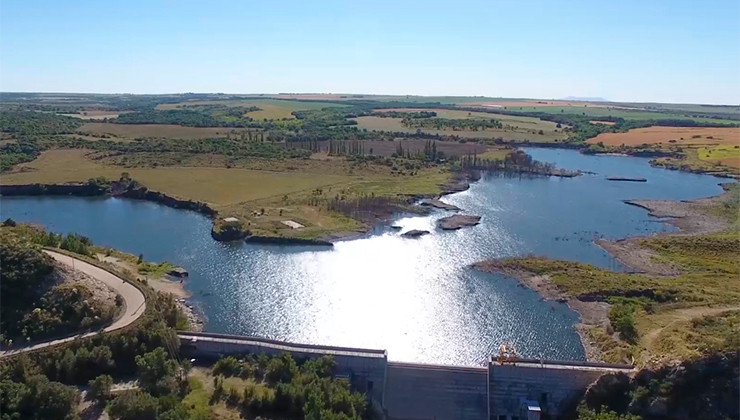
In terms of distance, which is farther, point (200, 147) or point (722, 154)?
point (722, 154)

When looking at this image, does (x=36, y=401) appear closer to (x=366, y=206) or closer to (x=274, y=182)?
(x=366, y=206)

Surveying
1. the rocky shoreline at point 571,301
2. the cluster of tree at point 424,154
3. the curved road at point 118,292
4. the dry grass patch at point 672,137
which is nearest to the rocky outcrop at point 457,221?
the rocky shoreline at point 571,301

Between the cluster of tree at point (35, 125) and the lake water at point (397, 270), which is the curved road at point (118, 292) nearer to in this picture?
the lake water at point (397, 270)

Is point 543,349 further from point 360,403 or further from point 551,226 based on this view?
point 551,226

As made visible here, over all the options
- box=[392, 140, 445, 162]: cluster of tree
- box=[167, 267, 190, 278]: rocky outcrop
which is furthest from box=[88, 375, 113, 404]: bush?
box=[392, 140, 445, 162]: cluster of tree

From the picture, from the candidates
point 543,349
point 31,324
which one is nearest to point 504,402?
point 543,349

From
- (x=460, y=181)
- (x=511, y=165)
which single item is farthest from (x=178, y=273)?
(x=511, y=165)

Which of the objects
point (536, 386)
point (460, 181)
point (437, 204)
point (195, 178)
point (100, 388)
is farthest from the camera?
point (460, 181)

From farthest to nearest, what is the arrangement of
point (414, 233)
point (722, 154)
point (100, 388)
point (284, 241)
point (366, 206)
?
point (722, 154)
point (366, 206)
point (414, 233)
point (284, 241)
point (100, 388)
